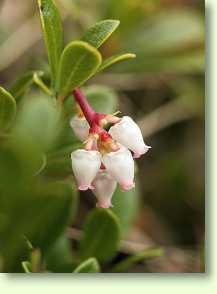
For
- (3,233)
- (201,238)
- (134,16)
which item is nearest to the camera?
(3,233)

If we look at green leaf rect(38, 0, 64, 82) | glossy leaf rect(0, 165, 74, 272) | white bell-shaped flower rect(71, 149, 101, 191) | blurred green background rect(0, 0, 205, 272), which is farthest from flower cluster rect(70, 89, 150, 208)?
blurred green background rect(0, 0, 205, 272)

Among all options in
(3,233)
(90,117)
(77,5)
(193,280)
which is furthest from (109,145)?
(77,5)

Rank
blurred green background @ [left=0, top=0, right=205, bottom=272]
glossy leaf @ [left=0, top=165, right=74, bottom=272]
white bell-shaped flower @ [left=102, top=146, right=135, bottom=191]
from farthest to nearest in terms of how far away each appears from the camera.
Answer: blurred green background @ [left=0, top=0, right=205, bottom=272] < glossy leaf @ [left=0, top=165, right=74, bottom=272] < white bell-shaped flower @ [left=102, top=146, right=135, bottom=191]

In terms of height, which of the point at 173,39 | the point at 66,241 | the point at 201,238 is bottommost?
the point at 201,238

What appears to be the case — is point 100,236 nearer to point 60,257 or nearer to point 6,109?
point 60,257

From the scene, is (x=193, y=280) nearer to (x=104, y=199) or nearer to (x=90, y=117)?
(x=104, y=199)

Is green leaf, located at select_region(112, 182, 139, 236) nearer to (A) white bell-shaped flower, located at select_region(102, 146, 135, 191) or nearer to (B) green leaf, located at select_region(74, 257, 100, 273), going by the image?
(B) green leaf, located at select_region(74, 257, 100, 273)

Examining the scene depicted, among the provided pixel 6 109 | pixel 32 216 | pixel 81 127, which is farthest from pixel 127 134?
pixel 32 216
